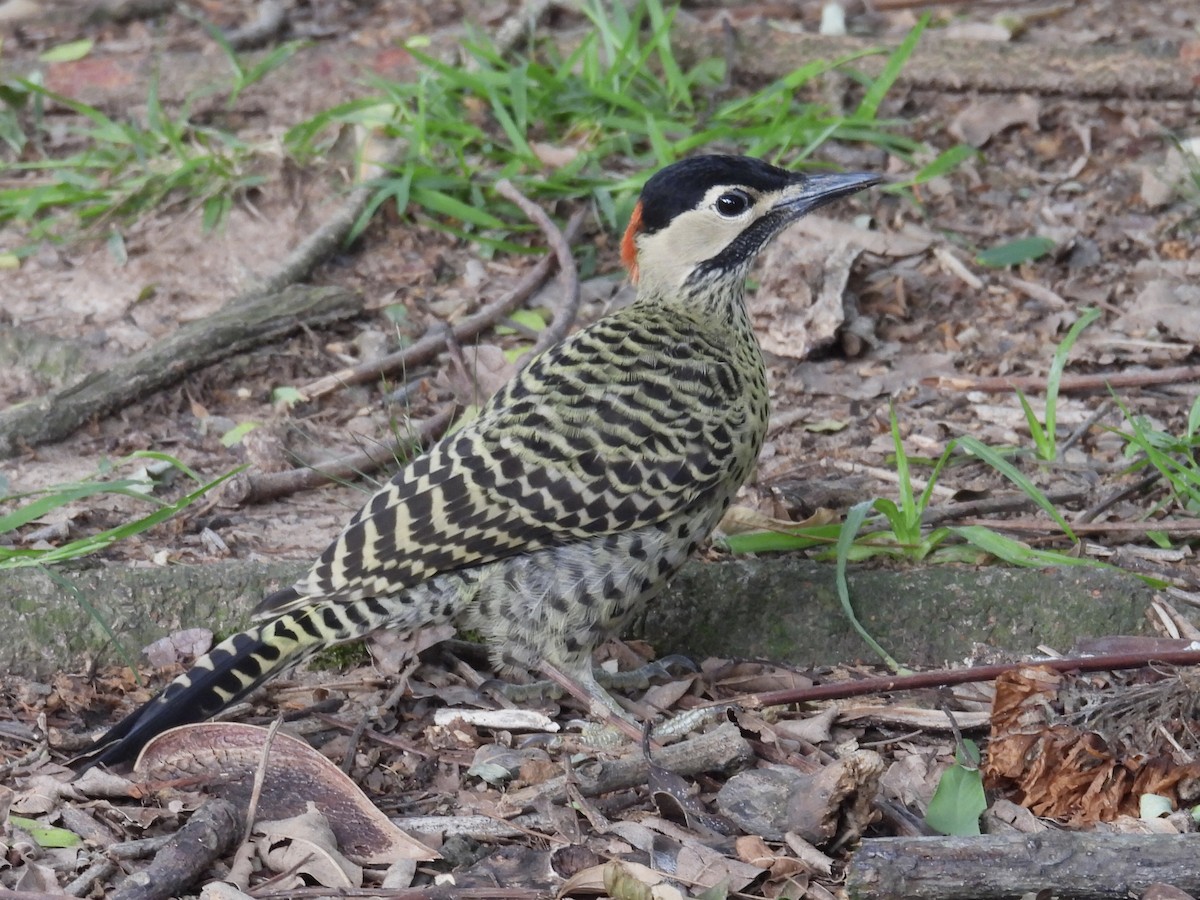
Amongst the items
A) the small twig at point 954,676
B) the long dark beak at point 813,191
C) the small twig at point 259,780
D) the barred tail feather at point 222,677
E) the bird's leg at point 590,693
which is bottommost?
the bird's leg at point 590,693

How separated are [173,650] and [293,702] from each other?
433 mm

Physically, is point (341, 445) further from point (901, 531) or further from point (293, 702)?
point (901, 531)

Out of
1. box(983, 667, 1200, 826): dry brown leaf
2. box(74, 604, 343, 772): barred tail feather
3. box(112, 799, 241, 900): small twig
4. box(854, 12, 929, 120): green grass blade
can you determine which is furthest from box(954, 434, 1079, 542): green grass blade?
box(854, 12, 929, 120): green grass blade

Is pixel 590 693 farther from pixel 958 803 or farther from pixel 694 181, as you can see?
pixel 694 181

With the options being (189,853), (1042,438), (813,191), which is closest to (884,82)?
(813,191)

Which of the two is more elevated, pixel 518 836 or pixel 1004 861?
pixel 1004 861

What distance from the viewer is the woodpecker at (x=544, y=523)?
183 inches

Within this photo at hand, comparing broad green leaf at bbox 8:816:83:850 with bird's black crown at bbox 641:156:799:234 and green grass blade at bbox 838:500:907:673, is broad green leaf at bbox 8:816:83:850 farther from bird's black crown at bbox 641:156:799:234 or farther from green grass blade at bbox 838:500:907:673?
bird's black crown at bbox 641:156:799:234

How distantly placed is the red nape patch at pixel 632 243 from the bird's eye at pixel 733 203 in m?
0.29

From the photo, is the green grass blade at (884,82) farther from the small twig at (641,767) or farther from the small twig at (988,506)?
the small twig at (641,767)

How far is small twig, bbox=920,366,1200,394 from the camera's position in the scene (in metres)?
6.17

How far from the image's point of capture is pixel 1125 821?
413 cm

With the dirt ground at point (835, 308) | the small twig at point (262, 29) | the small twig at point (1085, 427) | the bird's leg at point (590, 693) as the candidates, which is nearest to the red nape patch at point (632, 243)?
the dirt ground at point (835, 308)

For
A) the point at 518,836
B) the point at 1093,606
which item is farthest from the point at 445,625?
the point at 1093,606
